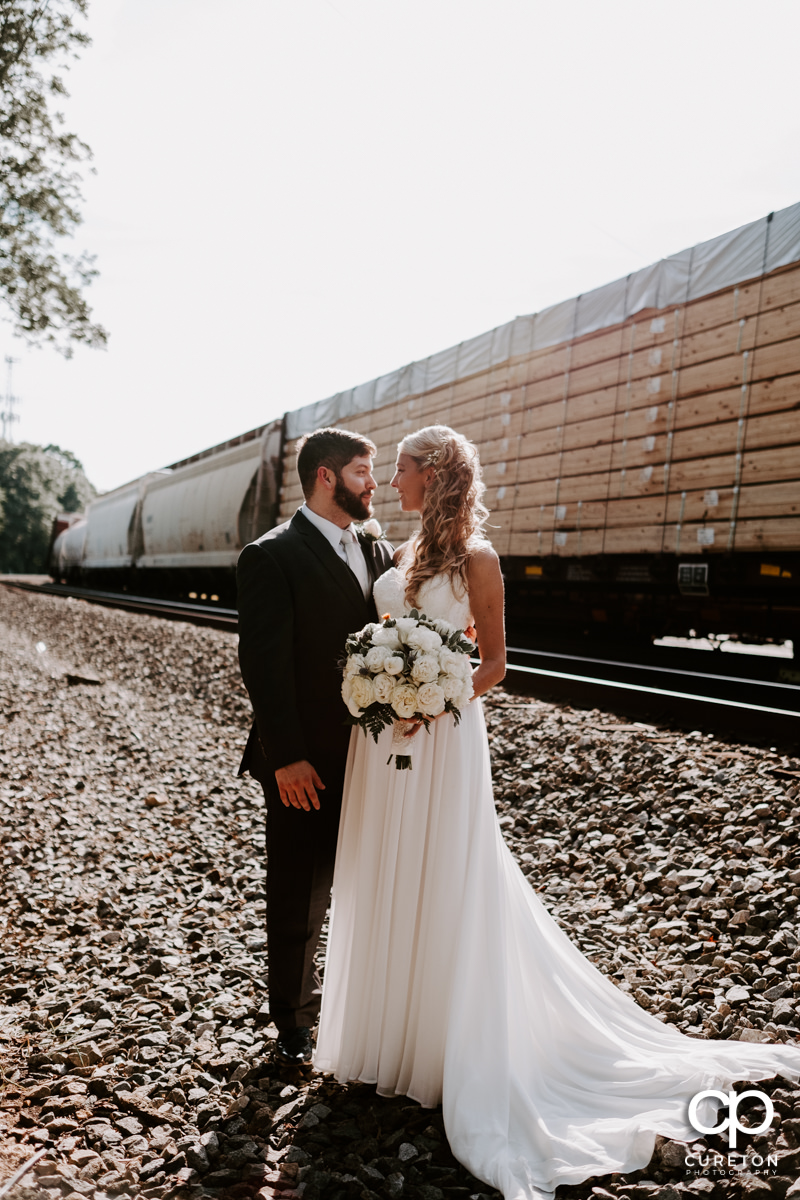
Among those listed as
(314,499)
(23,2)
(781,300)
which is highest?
(23,2)

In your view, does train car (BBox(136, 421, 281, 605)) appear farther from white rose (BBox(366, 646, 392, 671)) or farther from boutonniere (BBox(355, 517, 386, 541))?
white rose (BBox(366, 646, 392, 671))

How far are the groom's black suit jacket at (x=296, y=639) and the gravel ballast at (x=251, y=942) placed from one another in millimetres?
1108

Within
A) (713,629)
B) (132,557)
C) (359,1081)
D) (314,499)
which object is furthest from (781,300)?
(132,557)

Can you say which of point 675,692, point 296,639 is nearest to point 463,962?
point 296,639

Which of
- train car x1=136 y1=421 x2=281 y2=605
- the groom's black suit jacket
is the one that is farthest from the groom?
train car x1=136 y1=421 x2=281 y2=605

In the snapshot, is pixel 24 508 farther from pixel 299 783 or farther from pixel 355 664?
pixel 355 664

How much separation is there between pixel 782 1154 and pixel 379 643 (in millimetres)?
1776

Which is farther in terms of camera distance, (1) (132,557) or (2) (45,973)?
(1) (132,557)

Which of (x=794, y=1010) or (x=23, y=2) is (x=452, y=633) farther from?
(x=23, y=2)

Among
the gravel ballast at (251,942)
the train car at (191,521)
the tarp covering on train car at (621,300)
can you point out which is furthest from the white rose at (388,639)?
the train car at (191,521)

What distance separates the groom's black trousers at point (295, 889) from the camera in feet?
9.88

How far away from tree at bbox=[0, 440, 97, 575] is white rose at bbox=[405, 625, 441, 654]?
3374 inches

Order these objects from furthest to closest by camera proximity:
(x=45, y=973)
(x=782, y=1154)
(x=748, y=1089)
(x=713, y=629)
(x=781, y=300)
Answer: (x=713, y=629) → (x=781, y=300) → (x=45, y=973) → (x=748, y=1089) → (x=782, y=1154)

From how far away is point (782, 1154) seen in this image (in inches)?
87.1
